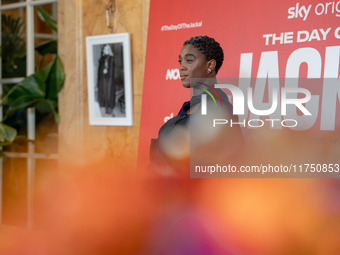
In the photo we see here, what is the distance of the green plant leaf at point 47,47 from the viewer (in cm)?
331

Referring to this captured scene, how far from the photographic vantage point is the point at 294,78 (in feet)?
6.30

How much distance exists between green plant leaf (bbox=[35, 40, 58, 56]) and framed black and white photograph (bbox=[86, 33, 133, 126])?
1.76 feet

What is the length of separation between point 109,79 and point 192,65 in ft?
4.07

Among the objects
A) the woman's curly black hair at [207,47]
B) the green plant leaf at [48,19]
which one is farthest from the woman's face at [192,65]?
the green plant leaf at [48,19]

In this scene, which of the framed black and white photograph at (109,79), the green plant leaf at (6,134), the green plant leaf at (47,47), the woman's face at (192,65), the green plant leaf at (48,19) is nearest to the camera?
the woman's face at (192,65)

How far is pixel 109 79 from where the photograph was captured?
2818mm

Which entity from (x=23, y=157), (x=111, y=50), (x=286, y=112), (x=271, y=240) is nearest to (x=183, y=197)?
(x=271, y=240)

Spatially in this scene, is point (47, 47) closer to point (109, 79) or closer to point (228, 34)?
point (109, 79)

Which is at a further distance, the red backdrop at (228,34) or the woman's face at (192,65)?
the red backdrop at (228,34)

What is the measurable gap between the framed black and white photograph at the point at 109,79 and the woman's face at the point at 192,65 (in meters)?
1.09

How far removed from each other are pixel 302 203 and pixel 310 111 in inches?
18.9

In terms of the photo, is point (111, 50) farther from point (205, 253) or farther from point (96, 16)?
point (205, 253)

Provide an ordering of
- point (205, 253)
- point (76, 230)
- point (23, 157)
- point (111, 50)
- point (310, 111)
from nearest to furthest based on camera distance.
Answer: point (205, 253) < point (76, 230) < point (310, 111) < point (111, 50) < point (23, 157)

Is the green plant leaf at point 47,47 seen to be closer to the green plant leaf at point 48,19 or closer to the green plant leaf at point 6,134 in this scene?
the green plant leaf at point 48,19
